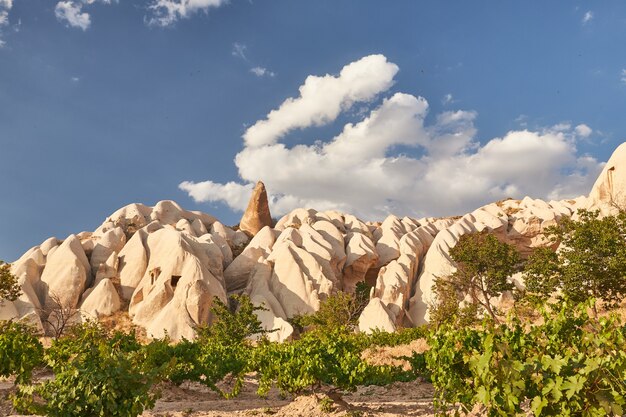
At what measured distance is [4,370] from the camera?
13.8 metres

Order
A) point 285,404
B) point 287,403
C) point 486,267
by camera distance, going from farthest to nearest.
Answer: point 486,267, point 287,403, point 285,404

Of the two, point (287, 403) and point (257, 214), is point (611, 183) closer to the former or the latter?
point (257, 214)

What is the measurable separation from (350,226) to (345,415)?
6155 cm

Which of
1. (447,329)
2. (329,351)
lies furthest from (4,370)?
(447,329)

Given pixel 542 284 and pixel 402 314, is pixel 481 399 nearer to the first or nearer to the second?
pixel 542 284

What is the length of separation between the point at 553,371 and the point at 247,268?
2087 inches

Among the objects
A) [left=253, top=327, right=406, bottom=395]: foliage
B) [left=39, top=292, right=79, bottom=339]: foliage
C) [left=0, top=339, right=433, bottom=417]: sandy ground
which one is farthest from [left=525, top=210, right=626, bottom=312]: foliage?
[left=39, top=292, right=79, bottom=339]: foliage

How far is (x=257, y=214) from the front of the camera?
7825cm

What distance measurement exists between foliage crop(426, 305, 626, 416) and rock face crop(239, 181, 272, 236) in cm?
7010

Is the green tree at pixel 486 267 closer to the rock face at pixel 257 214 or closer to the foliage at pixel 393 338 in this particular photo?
the foliage at pixel 393 338

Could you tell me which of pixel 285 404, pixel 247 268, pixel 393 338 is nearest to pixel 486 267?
pixel 393 338

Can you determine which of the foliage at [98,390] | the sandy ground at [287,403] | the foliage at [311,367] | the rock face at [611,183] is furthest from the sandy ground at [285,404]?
the rock face at [611,183]

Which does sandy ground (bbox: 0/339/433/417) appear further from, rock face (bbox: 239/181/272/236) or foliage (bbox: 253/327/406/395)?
rock face (bbox: 239/181/272/236)

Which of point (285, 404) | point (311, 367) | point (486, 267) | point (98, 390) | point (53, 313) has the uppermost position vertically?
point (53, 313)
